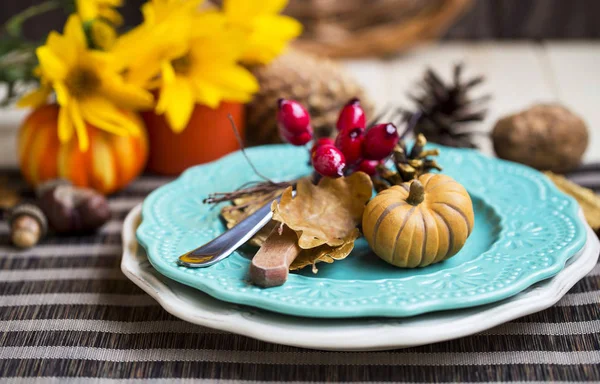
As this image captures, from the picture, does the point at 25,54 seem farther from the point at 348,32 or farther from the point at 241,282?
the point at 348,32

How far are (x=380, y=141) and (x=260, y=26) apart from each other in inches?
18.0

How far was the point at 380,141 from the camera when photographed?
77cm

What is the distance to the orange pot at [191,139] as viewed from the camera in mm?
1164

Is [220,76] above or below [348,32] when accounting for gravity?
above

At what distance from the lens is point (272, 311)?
0.66m

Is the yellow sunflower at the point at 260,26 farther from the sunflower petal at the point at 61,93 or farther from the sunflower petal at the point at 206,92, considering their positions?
the sunflower petal at the point at 61,93

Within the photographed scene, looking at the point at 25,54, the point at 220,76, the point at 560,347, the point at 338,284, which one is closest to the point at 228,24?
the point at 220,76

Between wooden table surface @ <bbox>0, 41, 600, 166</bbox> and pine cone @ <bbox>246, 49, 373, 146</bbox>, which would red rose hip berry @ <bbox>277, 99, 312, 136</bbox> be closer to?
pine cone @ <bbox>246, 49, 373, 146</bbox>

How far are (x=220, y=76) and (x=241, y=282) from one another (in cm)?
49

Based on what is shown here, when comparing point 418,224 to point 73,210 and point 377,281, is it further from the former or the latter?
point 73,210

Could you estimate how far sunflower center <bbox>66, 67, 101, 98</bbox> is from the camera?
3.33 feet

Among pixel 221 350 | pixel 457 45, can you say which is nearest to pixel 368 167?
pixel 221 350

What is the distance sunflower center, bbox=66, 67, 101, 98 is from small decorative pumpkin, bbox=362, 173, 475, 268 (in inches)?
20.2

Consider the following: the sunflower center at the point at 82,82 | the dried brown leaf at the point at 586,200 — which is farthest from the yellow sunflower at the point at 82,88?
the dried brown leaf at the point at 586,200
